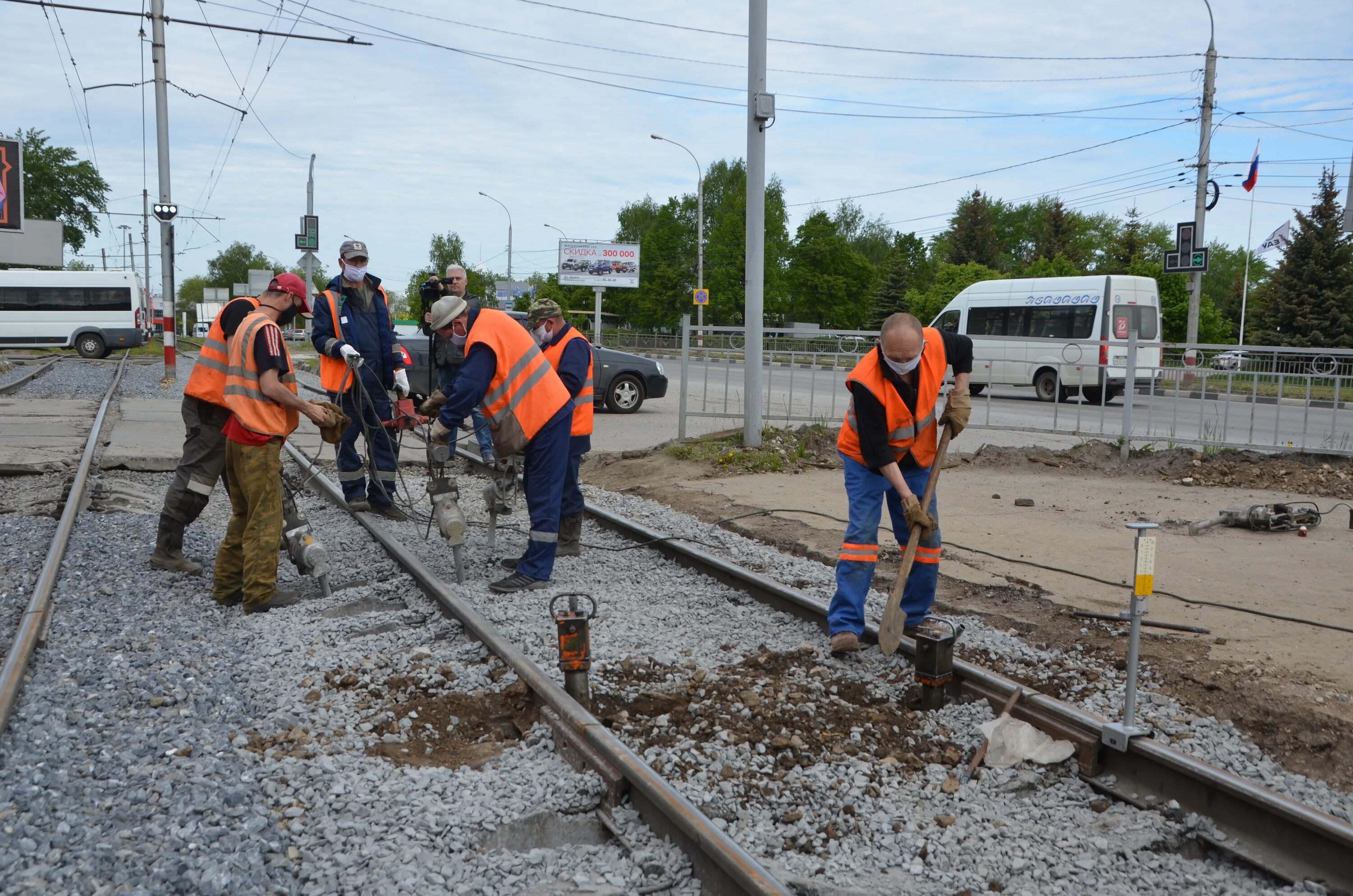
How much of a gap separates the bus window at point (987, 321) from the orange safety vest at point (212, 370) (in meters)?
22.0

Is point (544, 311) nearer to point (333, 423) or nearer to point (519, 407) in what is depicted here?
point (519, 407)

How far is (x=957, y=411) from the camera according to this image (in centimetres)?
511

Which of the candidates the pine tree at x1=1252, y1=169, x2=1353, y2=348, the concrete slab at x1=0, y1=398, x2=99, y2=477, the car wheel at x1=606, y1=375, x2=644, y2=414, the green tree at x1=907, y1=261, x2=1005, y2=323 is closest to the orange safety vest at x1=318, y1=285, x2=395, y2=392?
the concrete slab at x1=0, y1=398, x2=99, y2=477

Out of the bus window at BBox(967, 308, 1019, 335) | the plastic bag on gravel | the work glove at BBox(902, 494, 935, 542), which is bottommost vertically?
the plastic bag on gravel

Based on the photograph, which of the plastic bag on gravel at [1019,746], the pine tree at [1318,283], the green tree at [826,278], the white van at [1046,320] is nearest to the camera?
the plastic bag on gravel at [1019,746]

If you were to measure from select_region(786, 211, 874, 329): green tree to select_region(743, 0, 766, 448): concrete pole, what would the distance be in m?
62.9

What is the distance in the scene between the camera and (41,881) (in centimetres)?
298

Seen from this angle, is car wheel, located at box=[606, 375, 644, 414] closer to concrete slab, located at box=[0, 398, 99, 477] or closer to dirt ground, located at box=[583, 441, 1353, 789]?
dirt ground, located at box=[583, 441, 1353, 789]

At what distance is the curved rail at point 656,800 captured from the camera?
3023 mm

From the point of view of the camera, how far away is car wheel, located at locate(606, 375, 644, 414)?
18641 mm

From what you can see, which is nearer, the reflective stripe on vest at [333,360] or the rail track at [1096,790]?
the rail track at [1096,790]

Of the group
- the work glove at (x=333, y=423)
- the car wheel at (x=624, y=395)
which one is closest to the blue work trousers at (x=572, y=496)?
the work glove at (x=333, y=423)

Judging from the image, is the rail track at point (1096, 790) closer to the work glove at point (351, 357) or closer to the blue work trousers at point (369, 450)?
the work glove at point (351, 357)

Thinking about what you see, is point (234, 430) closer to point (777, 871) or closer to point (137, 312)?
point (777, 871)
